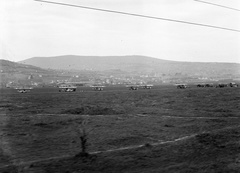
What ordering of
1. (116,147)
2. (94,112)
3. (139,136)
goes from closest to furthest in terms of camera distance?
(116,147) → (139,136) → (94,112)

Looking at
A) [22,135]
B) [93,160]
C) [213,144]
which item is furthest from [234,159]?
[22,135]

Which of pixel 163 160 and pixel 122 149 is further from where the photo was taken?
pixel 122 149

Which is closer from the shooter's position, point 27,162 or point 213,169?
point 213,169

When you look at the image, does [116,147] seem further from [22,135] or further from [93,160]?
[22,135]

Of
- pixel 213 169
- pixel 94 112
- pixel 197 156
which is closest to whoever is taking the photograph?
pixel 213 169

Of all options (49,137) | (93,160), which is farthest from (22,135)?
(93,160)

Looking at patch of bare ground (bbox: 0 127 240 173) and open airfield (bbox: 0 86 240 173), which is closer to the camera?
patch of bare ground (bbox: 0 127 240 173)

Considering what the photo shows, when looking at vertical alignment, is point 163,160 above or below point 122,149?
below

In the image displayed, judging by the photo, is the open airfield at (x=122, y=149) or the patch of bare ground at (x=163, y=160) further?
the open airfield at (x=122, y=149)

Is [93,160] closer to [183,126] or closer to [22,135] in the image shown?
[22,135]
